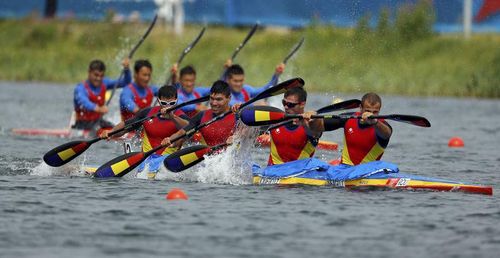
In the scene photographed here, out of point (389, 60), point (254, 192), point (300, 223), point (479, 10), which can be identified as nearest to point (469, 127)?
point (389, 60)

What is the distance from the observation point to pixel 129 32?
37750 millimetres

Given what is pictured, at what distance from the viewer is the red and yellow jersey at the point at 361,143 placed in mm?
14672

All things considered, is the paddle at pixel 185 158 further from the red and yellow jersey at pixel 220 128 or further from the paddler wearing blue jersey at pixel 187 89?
the paddler wearing blue jersey at pixel 187 89

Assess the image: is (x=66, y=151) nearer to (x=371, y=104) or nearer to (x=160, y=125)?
(x=160, y=125)

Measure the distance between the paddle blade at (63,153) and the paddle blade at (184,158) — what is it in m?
1.43

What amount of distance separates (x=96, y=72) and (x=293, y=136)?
774cm

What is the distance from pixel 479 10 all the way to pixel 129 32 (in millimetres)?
10407

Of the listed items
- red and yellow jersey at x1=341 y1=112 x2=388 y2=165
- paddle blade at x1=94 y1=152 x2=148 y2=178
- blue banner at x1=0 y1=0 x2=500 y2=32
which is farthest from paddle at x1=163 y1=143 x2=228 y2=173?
blue banner at x1=0 y1=0 x2=500 y2=32

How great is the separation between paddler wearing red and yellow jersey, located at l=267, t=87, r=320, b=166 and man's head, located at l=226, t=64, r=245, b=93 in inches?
204

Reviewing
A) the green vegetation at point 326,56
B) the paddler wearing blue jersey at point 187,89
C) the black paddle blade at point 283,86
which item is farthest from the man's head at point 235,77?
the green vegetation at point 326,56

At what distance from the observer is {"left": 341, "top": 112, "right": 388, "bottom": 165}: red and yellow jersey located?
14672 millimetres

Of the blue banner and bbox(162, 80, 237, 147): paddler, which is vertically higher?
the blue banner

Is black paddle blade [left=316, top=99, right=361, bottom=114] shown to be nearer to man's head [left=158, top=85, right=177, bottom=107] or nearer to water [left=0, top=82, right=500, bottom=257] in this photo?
water [left=0, top=82, right=500, bottom=257]

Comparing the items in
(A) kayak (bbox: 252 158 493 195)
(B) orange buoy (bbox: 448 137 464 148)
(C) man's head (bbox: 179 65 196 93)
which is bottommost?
(A) kayak (bbox: 252 158 493 195)
